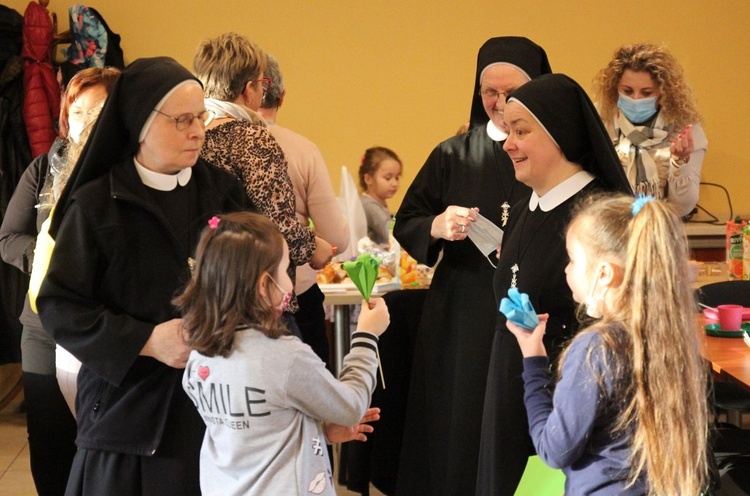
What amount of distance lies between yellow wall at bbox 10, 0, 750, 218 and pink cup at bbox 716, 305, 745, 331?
14.6ft

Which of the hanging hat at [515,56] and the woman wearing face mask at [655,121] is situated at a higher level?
the hanging hat at [515,56]

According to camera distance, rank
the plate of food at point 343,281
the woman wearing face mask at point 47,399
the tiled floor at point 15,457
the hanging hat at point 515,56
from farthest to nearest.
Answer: the plate of food at point 343,281, the tiled floor at point 15,457, the woman wearing face mask at point 47,399, the hanging hat at point 515,56

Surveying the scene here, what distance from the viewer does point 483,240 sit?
3307 millimetres

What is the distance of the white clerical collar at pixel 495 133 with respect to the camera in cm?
345

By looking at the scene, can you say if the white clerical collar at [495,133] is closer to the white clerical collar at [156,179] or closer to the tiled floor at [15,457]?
the white clerical collar at [156,179]

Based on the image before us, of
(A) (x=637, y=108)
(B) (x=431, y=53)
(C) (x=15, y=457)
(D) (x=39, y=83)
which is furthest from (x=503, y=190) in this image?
(B) (x=431, y=53)

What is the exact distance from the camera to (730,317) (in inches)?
140

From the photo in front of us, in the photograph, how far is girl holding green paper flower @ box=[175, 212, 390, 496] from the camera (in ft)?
7.37

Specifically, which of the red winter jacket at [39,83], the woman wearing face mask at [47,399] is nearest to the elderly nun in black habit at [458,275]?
the woman wearing face mask at [47,399]

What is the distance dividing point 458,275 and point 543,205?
0.66m

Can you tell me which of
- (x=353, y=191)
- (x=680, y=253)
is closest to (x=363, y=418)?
(x=680, y=253)

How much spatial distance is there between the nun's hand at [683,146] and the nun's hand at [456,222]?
142 centimetres

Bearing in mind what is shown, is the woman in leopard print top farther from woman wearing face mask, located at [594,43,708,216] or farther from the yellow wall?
the yellow wall

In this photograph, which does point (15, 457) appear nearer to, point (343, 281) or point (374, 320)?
point (343, 281)
